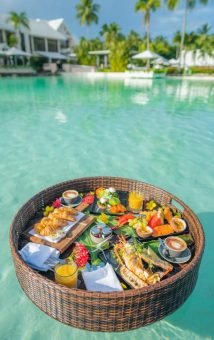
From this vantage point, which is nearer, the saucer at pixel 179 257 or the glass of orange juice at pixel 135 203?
the saucer at pixel 179 257

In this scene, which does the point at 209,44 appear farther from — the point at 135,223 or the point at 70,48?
the point at 135,223

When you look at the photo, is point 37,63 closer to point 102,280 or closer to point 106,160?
point 106,160

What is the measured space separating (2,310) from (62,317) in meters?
1.41

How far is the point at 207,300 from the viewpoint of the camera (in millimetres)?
3674

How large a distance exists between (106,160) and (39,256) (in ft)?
18.7

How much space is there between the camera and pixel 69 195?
417cm

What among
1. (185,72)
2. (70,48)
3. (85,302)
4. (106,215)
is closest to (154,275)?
(85,302)

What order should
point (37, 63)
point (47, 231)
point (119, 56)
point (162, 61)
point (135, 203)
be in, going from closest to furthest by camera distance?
point (47, 231), point (135, 203), point (119, 56), point (162, 61), point (37, 63)

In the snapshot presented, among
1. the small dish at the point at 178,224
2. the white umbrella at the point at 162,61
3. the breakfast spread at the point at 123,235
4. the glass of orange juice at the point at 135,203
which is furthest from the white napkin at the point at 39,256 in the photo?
the white umbrella at the point at 162,61

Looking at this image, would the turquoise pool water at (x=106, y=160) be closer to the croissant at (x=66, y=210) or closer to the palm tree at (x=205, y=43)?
the croissant at (x=66, y=210)

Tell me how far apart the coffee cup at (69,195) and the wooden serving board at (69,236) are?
1.46ft

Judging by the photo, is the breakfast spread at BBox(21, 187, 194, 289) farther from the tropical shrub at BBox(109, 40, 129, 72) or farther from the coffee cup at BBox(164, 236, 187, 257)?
the tropical shrub at BBox(109, 40, 129, 72)

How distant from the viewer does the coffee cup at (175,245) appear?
3026mm

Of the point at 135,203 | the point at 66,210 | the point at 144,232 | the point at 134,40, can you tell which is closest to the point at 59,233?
the point at 66,210
